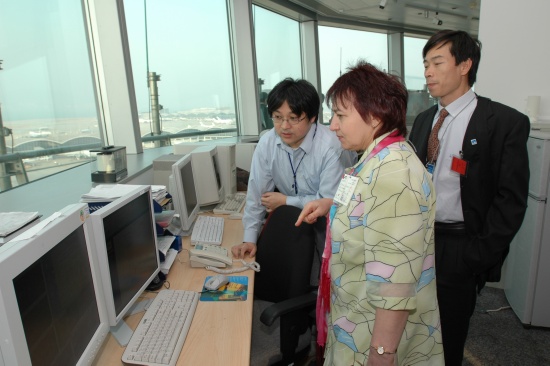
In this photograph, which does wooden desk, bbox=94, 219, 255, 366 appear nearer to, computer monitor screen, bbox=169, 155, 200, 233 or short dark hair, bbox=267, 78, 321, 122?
computer monitor screen, bbox=169, 155, 200, 233

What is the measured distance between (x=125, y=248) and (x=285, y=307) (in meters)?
Answer: 0.62

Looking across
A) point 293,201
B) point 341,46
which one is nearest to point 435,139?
point 293,201

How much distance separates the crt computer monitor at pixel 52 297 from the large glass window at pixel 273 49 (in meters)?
3.83

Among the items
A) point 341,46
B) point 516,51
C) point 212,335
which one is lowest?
point 212,335

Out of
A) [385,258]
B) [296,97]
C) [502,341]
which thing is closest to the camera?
[385,258]

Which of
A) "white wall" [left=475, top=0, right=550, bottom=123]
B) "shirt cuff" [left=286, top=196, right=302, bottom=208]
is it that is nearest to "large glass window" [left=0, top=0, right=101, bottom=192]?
"shirt cuff" [left=286, top=196, right=302, bottom=208]

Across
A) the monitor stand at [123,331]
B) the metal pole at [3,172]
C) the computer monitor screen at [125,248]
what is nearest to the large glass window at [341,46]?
the metal pole at [3,172]

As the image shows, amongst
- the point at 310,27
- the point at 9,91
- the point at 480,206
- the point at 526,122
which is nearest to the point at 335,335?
the point at 480,206

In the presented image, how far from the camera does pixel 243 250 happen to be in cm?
176

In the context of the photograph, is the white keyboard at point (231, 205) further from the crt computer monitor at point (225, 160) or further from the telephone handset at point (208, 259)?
the telephone handset at point (208, 259)

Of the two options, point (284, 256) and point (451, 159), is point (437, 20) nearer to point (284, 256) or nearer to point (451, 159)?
point (451, 159)

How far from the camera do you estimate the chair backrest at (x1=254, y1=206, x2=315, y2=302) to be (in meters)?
1.50

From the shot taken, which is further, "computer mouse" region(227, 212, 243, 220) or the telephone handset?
"computer mouse" region(227, 212, 243, 220)

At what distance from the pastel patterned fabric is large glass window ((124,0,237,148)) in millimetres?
2476
